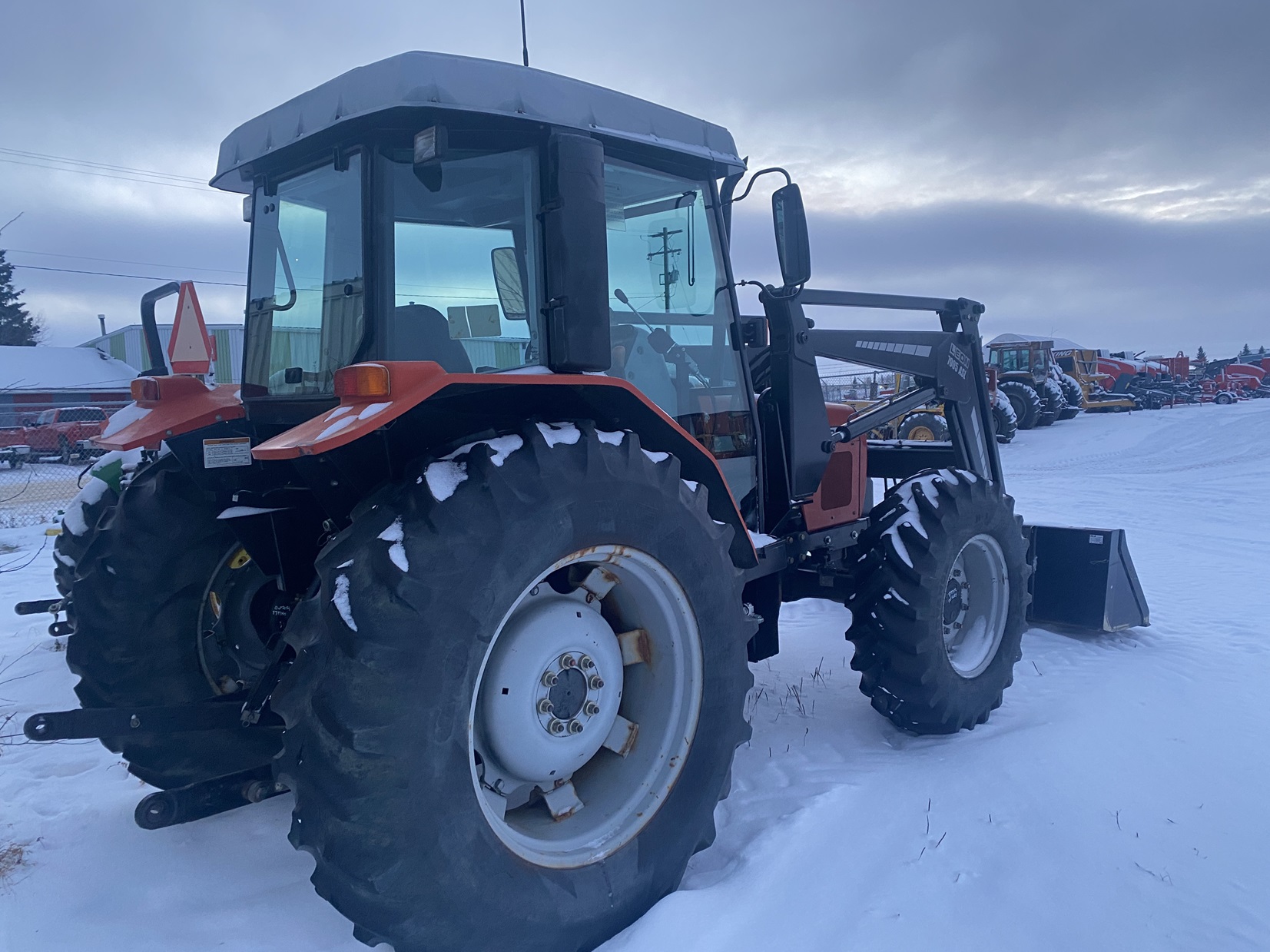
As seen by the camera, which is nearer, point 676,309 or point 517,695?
point 517,695

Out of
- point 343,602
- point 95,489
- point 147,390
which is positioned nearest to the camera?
point 343,602

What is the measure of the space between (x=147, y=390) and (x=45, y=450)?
2028 centimetres

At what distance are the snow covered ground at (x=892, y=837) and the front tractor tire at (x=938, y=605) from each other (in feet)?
0.65

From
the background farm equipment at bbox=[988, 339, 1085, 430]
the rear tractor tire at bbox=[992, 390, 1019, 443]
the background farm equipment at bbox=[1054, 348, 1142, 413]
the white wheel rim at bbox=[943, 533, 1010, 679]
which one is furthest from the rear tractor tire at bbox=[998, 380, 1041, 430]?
the white wheel rim at bbox=[943, 533, 1010, 679]

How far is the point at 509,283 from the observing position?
9.31 feet

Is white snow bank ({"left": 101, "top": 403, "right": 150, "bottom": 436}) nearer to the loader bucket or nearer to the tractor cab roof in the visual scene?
the tractor cab roof

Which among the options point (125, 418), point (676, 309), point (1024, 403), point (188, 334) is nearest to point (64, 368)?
point (188, 334)

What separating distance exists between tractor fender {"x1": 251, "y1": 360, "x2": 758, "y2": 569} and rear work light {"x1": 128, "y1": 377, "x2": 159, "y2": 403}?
1.17 meters

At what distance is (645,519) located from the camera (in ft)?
8.32

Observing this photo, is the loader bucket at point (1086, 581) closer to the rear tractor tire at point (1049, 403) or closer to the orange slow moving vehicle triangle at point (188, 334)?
the orange slow moving vehicle triangle at point (188, 334)

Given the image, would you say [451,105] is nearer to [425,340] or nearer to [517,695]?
[425,340]

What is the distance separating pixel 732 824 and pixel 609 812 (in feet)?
2.23

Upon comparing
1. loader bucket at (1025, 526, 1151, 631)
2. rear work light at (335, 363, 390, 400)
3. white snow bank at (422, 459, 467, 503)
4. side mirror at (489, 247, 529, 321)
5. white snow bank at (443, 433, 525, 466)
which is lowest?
loader bucket at (1025, 526, 1151, 631)

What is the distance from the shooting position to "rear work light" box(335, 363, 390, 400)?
7.10 ft
